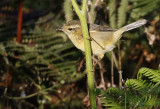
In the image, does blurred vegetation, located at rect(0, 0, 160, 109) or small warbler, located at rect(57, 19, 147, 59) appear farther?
blurred vegetation, located at rect(0, 0, 160, 109)

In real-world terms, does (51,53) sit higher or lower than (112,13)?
lower

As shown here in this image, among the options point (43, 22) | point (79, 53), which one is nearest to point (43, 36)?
point (43, 22)

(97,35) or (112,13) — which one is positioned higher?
(112,13)

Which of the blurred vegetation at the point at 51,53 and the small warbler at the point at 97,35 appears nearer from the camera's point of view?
the small warbler at the point at 97,35

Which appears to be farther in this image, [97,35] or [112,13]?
[112,13]

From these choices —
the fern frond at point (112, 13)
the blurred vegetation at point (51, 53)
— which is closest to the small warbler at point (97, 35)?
the blurred vegetation at point (51, 53)

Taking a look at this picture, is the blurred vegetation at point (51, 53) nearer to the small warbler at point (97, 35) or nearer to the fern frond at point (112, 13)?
the fern frond at point (112, 13)

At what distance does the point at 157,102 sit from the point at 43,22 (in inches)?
86.9

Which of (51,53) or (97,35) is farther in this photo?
(51,53)

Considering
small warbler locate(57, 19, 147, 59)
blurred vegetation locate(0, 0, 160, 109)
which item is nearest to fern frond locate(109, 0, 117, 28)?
blurred vegetation locate(0, 0, 160, 109)

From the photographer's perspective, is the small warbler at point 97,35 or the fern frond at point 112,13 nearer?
the small warbler at point 97,35

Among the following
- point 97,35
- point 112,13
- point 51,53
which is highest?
point 112,13

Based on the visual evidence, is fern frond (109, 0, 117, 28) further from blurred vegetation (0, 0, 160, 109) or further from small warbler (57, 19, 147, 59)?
small warbler (57, 19, 147, 59)

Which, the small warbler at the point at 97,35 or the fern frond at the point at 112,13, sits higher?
the fern frond at the point at 112,13
